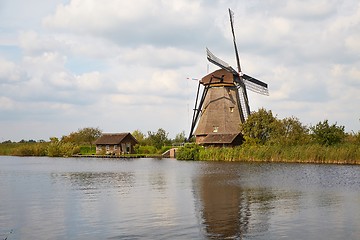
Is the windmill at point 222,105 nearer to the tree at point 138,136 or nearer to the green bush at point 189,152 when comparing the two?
the green bush at point 189,152

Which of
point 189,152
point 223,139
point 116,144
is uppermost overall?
point 116,144

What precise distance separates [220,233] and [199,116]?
39.1 metres

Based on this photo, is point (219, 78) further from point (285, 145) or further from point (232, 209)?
point (232, 209)

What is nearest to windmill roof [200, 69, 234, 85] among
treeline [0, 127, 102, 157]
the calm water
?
treeline [0, 127, 102, 157]

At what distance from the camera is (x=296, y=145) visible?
1519 inches

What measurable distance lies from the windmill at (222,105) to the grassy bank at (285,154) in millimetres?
3190

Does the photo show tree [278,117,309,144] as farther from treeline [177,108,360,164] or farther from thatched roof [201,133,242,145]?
thatched roof [201,133,242,145]

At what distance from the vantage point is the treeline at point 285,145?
33875 millimetres

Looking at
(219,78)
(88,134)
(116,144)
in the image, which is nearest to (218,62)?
(219,78)

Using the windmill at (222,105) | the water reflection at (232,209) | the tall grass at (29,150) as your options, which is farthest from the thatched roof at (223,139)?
the tall grass at (29,150)

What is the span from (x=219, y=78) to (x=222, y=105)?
9.05 feet

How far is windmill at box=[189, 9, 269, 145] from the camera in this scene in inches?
1840

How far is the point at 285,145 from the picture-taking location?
38.7m

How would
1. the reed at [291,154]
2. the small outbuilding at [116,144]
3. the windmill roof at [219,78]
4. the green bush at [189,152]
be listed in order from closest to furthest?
1. the reed at [291,154]
2. the green bush at [189,152]
3. the windmill roof at [219,78]
4. the small outbuilding at [116,144]
